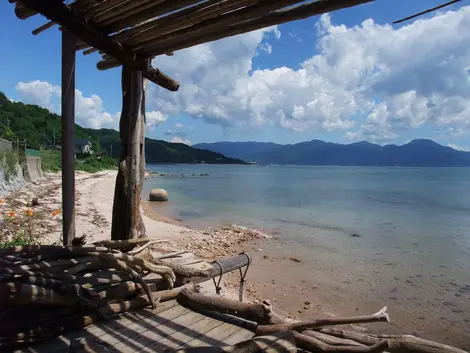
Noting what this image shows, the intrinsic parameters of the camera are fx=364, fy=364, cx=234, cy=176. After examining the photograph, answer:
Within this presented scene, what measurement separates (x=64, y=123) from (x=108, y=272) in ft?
5.58

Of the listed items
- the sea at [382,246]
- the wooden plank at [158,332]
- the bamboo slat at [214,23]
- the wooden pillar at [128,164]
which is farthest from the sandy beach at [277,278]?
the bamboo slat at [214,23]

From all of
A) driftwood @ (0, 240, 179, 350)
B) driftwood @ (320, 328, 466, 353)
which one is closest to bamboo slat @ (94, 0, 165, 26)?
driftwood @ (0, 240, 179, 350)

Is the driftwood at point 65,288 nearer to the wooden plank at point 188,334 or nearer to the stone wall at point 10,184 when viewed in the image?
the wooden plank at point 188,334

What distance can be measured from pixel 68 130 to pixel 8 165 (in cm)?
1672

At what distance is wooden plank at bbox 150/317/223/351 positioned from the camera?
2.94 metres

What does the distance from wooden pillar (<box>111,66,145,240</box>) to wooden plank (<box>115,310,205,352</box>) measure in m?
1.28

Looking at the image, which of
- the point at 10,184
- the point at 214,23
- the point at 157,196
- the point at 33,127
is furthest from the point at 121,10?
the point at 33,127

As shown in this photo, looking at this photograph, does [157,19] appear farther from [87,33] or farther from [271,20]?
[271,20]

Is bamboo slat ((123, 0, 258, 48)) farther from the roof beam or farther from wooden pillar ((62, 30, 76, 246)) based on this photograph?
wooden pillar ((62, 30, 76, 246))

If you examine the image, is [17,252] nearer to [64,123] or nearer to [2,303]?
[2,303]

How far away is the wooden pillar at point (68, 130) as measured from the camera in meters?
3.89

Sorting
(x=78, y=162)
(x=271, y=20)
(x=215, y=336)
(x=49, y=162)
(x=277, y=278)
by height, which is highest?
(x=271, y=20)

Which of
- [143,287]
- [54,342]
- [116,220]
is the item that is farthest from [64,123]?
[54,342]

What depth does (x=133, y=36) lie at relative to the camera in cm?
373
